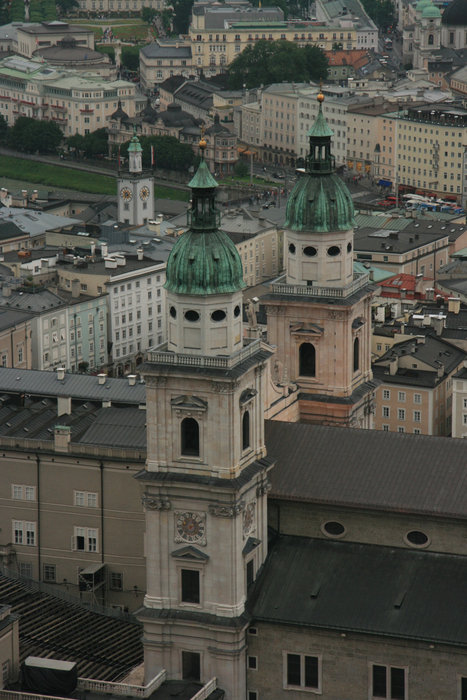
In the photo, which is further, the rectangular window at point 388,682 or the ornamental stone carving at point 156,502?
the ornamental stone carving at point 156,502

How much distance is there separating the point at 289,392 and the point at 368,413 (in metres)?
7.21

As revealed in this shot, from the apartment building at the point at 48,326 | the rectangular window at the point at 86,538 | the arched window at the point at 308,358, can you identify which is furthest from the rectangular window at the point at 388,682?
the apartment building at the point at 48,326

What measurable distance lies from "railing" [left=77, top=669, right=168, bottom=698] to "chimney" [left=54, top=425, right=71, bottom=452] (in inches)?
979

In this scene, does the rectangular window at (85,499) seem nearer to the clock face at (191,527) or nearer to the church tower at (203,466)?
the church tower at (203,466)

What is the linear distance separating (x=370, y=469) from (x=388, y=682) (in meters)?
12.0

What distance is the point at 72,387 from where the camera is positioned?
149875mm

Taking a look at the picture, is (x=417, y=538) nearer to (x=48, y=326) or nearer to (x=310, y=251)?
(x=310, y=251)

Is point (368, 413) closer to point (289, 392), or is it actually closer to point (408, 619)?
point (289, 392)

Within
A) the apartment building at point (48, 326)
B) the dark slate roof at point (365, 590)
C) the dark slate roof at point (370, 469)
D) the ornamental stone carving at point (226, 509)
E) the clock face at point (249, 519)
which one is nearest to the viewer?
the ornamental stone carving at point (226, 509)

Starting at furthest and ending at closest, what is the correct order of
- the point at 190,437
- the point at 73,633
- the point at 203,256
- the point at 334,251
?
the point at 334,251, the point at 73,633, the point at 190,437, the point at 203,256

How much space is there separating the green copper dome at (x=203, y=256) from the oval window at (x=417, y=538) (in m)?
17.0

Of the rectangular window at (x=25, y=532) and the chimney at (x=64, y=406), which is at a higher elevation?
the chimney at (x=64, y=406)

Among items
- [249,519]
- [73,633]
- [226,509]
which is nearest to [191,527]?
[226,509]

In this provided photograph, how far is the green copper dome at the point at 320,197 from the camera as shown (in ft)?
434
